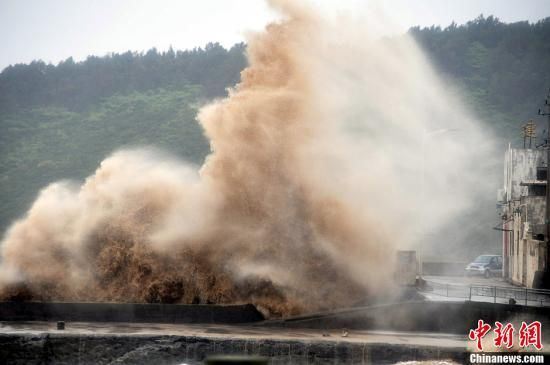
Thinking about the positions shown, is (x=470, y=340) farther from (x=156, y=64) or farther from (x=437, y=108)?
(x=156, y=64)

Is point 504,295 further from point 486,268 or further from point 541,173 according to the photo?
point 486,268

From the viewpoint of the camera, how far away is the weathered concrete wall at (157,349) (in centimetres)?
2122

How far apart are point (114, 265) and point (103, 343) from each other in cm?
629

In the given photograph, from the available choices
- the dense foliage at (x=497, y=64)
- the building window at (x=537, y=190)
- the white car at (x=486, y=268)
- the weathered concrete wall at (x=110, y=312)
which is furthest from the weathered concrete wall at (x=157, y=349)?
the dense foliage at (x=497, y=64)

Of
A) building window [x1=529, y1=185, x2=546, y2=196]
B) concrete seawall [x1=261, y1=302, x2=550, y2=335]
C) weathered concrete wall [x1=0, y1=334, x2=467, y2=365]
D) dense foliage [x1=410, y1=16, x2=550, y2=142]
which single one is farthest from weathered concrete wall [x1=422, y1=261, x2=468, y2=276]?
dense foliage [x1=410, y1=16, x2=550, y2=142]

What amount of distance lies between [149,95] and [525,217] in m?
81.3

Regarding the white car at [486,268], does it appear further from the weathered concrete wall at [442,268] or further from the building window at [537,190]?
the building window at [537,190]

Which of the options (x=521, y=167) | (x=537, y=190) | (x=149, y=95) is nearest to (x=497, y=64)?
(x=149, y=95)

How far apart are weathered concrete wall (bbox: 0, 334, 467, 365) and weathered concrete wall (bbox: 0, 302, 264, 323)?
2.94 metres

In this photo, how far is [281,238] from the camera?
2705cm

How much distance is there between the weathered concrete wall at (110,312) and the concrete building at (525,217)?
1287cm

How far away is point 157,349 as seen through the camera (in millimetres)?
21359

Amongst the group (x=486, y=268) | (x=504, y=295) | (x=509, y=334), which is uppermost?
(x=486, y=268)

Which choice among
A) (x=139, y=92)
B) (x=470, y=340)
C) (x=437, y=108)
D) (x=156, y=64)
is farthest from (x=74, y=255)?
(x=156, y=64)
